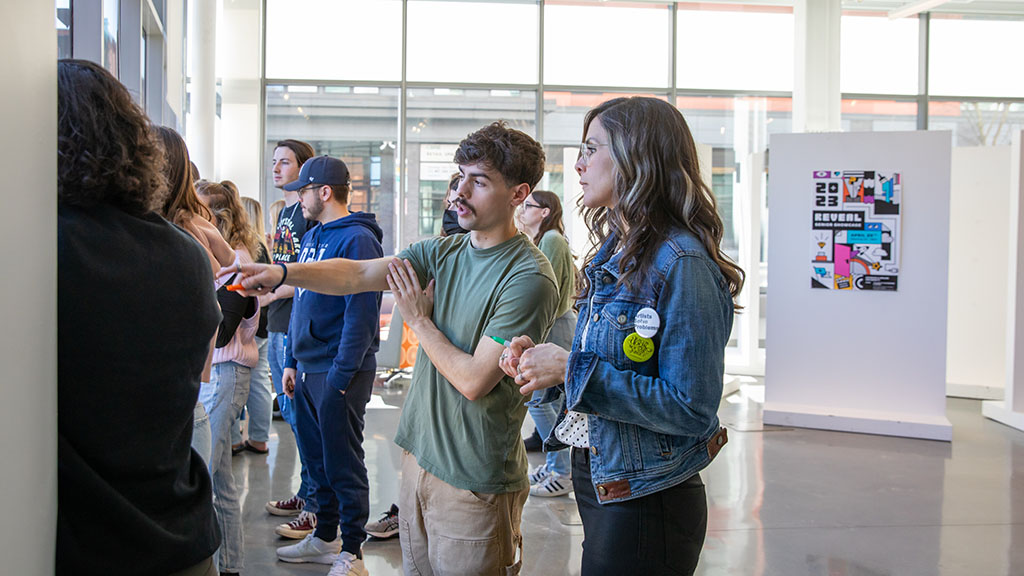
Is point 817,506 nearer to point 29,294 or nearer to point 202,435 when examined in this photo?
point 202,435

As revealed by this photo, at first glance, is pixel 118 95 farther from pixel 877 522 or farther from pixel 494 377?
pixel 877 522

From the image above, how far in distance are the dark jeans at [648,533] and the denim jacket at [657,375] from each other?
0.03 m

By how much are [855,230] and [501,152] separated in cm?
480

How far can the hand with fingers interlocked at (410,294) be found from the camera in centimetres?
207

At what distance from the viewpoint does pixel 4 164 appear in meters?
0.91

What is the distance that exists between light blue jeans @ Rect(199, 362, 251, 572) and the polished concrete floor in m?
0.39

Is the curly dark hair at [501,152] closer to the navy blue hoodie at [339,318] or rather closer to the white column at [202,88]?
the navy blue hoodie at [339,318]

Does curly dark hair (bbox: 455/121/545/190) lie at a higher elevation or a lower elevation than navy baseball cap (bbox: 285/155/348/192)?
lower

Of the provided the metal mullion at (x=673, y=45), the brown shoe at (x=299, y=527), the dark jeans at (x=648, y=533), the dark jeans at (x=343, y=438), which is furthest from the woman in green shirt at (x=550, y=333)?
the metal mullion at (x=673, y=45)

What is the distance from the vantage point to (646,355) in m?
1.54

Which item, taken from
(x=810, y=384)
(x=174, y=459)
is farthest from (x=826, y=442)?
(x=174, y=459)

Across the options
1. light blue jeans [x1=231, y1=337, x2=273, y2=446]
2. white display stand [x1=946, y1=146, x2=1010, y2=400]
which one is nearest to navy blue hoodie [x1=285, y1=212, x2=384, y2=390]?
light blue jeans [x1=231, y1=337, x2=273, y2=446]

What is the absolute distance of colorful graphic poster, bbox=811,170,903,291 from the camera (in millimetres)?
6016

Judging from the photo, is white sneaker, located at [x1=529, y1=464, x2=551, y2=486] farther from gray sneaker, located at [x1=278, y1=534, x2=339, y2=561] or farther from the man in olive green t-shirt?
the man in olive green t-shirt
